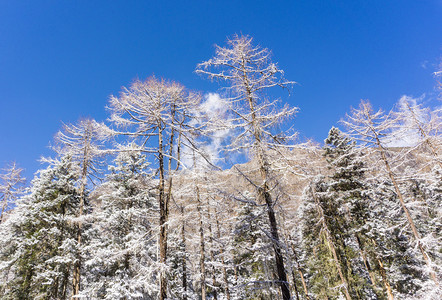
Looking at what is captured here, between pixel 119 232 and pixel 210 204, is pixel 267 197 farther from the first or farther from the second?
pixel 119 232

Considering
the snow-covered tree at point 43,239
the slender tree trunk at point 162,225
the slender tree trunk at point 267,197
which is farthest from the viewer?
the snow-covered tree at point 43,239

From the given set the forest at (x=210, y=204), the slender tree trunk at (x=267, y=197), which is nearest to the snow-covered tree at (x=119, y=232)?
Answer: the forest at (x=210, y=204)

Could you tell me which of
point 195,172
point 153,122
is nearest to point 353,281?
point 195,172

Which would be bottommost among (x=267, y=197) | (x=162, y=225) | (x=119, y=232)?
(x=162, y=225)

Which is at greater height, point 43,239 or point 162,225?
point 43,239

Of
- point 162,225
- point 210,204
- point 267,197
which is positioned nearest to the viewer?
point 162,225

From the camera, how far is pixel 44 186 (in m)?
15.6

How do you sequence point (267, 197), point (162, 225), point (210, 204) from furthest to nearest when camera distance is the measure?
1. point (210, 204)
2. point (267, 197)
3. point (162, 225)

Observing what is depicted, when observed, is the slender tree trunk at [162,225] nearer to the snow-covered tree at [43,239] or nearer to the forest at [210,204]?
the forest at [210,204]

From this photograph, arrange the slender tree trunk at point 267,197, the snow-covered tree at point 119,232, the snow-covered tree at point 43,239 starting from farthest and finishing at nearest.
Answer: the snow-covered tree at point 43,239
the snow-covered tree at point 119,232
the slender tree trunk at point 267,197

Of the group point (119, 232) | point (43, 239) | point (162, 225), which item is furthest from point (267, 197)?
point (43, 239)

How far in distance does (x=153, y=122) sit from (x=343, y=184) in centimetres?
1761

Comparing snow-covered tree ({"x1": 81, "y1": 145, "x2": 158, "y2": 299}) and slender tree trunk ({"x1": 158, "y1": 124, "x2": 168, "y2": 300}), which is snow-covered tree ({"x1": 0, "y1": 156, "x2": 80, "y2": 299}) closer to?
snow-covered tree ({"x1": 81, "y1": 145, "x2": 158, "y2": 299})

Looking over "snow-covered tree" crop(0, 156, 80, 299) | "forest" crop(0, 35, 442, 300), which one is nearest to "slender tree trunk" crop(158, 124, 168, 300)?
"forest" crop(0, 35, 442, 300)
